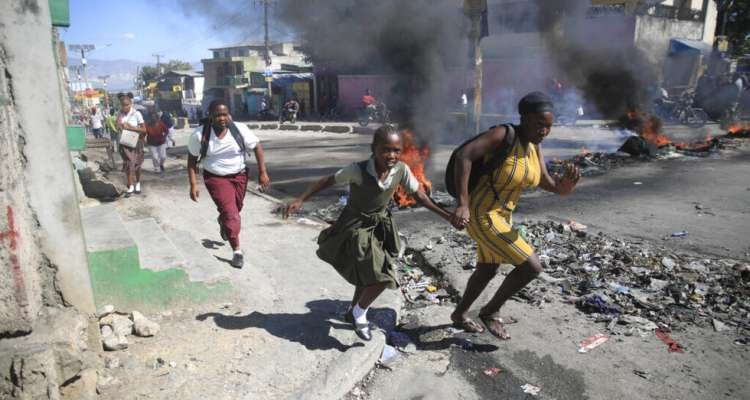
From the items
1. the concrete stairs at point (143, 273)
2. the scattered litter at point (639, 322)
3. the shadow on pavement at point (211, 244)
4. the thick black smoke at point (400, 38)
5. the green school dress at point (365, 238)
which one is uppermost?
the thick black smoke at point (400, 38)

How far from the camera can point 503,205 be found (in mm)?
2875

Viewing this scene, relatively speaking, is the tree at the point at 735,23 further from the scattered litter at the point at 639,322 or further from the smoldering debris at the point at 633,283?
the scattered litter at the point at 639,322

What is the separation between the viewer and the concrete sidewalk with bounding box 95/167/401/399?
8.19 feet

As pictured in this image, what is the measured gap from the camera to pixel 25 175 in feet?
7.58

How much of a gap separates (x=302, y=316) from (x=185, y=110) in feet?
133

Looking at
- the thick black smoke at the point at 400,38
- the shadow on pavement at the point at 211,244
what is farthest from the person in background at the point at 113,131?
the shadow on pavement at the point at 211,244

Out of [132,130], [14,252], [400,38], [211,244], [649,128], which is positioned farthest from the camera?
[649,128]

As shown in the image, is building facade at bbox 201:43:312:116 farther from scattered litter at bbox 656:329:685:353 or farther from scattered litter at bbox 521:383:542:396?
scattered litter at bbox 521:383:542:396

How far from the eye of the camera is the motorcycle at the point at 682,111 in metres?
16.3

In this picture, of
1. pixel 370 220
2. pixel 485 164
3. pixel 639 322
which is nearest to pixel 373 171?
pixel 370 220

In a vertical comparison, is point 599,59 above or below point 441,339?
above

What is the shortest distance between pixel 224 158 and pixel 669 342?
11.1 feet

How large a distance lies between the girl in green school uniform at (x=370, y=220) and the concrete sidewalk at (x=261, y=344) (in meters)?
0.44

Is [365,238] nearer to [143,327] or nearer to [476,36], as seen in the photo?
[143,327]
